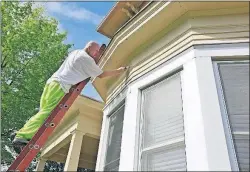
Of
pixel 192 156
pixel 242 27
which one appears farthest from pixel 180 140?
pixel 242 27

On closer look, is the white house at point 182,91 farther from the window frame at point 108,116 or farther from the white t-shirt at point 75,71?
the white t-shirt at point 75,71

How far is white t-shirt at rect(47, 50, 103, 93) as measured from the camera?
3823 mm

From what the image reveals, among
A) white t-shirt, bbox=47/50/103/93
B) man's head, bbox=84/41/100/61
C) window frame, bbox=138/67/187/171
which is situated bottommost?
window frame, bbox=138/67/187/171

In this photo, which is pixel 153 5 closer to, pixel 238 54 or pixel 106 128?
pixel 238 54

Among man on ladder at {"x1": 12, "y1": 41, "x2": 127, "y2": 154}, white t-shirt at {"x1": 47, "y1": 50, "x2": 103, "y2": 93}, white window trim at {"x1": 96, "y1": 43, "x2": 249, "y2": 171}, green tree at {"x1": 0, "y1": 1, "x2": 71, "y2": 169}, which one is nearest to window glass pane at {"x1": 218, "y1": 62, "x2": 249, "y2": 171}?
white window trim at {"x1": 96, "y1": 43, "x2": 249, "y2": 171}

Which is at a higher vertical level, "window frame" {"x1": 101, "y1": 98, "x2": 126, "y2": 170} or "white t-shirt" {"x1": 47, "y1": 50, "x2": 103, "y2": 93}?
"white t-shirt" {"x1": 47, "y1": 50, "x2": 103, "y2": 93}

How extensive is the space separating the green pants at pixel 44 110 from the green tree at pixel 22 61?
9405mm

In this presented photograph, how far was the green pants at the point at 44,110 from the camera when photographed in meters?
3.28

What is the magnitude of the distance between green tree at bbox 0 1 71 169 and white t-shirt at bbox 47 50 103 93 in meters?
9.31

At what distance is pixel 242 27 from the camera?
10.3ft

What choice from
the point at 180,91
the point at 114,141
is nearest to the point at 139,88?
the point at 180,91

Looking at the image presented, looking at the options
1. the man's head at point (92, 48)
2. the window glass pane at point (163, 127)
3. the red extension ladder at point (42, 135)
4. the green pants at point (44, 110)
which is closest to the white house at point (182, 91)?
the window glass pane at point (163, 127)

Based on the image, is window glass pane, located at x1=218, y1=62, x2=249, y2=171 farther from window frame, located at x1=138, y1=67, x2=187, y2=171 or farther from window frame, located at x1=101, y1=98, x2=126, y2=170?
window frame, located at x1=101, y1=98, x2=126, y2=170

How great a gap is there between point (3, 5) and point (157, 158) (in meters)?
13.2
